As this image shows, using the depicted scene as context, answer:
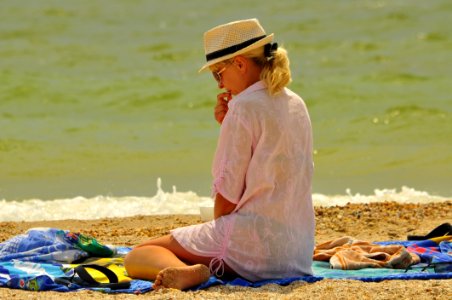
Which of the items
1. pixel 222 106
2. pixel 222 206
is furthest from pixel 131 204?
pixel 222 206

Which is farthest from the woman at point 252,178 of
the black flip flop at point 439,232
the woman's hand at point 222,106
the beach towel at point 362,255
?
the black flip flop at point 439,232

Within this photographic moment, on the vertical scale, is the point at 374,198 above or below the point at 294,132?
below

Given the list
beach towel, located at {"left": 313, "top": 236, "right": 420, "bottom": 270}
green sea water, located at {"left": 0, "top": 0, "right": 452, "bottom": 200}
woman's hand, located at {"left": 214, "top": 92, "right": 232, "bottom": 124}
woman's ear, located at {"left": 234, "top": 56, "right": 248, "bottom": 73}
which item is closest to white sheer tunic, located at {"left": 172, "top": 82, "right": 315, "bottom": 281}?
woman's ear, located at {"left": 234, "top": 56, "right": 248, "bottom": 73}

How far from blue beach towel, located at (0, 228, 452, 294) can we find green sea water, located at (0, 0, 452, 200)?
11.9 ft

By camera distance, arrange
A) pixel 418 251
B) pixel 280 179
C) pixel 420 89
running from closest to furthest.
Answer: pixel 280 179, pixel 418 251, pixel 420 89

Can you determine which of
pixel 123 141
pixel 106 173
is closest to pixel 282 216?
pixel 106 173

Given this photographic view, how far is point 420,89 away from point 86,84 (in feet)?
16.9

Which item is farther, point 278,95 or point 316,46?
point 316,46

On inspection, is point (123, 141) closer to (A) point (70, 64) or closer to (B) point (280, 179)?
(A) point (70, 64)

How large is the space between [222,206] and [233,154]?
267mm

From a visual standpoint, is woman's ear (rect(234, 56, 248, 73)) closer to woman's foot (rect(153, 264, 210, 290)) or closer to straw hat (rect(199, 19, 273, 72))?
straw hat (rect(199, 19, 273, 72))

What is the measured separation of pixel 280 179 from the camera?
15.1 feet

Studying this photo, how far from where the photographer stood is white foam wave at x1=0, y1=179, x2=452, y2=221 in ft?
26.1

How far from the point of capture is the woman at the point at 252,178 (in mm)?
4543
